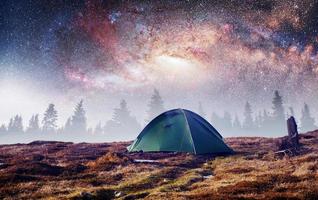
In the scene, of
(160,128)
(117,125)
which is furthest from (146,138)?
(117,125)

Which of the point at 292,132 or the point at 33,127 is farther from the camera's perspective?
the point at 33,127

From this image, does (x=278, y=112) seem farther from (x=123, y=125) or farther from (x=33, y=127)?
(x=33, y=127)

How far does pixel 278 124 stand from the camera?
538 feet

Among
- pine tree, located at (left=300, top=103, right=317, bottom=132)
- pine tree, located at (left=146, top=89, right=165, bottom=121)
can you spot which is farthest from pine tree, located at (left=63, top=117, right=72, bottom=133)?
pine tree, located at (left=300, top=103, right=317, bottom=132)

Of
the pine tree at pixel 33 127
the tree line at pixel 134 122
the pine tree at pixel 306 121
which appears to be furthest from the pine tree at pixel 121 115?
the pine tree at pixel 306 121

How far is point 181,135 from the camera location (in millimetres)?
25578

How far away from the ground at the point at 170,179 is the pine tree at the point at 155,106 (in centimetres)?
11777

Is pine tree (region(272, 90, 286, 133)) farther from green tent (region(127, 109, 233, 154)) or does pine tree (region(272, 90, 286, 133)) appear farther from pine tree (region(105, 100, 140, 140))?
green tent (region(127, 109, 233, 154))

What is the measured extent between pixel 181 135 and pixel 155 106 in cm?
11961

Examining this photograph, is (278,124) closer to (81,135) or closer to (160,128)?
(81,135)

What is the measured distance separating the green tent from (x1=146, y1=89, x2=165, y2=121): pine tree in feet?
380

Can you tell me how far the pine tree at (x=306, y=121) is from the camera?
176 metres

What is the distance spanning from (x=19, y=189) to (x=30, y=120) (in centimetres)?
20168

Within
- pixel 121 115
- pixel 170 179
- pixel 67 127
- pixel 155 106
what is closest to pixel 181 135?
pixel 170 179
